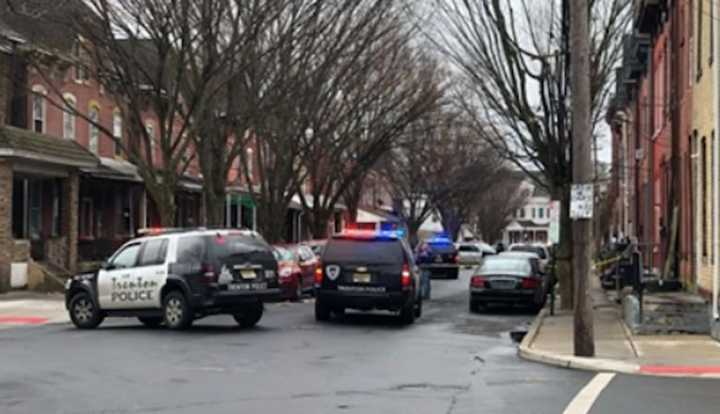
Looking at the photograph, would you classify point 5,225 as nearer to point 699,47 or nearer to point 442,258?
point 699,47

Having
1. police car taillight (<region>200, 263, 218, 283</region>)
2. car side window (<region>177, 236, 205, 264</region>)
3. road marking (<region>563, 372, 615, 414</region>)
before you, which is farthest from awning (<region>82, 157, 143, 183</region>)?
road marking (<region>563, 372, 615, 414</region>)

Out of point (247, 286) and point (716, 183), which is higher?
point (716, 183)

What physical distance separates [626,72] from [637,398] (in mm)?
27904

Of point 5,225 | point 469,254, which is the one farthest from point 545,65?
point 469,254

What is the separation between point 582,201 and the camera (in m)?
14.5

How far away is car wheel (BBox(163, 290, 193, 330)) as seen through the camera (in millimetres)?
18328

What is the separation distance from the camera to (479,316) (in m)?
23.8

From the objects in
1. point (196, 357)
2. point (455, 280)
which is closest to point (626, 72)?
point (455, 280)

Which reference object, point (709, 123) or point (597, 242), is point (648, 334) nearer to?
point (709, 123)

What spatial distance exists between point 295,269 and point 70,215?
916 cm

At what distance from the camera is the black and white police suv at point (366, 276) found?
2020 centimetres

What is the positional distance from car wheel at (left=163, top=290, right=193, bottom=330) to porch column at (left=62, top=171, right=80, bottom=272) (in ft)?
50.9

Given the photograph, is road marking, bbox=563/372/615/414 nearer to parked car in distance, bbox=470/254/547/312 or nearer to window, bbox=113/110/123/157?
parked car in distance, bbox=470/254/547/312

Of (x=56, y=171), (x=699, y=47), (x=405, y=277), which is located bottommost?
(x=405, y=277)
